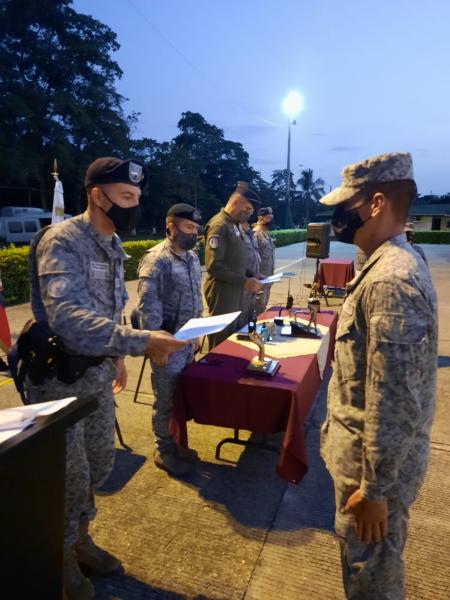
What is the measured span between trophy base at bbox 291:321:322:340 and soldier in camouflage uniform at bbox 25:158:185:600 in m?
2.12

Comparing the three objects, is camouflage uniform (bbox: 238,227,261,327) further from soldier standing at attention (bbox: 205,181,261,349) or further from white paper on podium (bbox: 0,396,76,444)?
white paper on podium (bbox: 0,396,76,444)

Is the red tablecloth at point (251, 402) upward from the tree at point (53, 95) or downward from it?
downward

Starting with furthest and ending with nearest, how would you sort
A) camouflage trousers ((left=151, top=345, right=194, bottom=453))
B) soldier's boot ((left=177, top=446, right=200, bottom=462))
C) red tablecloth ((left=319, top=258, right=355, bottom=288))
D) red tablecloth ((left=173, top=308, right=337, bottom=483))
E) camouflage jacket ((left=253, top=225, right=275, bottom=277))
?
red tablecloth ((left=319, top=258, right=355, bottom=288)), camouflage jacket ((left=253, top=225, right=275, bottom=277)), soldier's boot ((left=177, top=446, right=200, bottom=462)), camouflage trousers ((left=151, top=345, right=194, bottom=453)), red tablecloth ((left=173, top=308, right=337, bottom=483))

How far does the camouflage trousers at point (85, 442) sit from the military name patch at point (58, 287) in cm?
43

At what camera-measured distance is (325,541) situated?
7.92 ft

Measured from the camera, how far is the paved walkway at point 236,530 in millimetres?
2113

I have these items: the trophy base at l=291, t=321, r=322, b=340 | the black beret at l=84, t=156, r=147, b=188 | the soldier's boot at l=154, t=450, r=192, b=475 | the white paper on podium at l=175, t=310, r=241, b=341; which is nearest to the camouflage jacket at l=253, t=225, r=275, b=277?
the trophy base at l=291, t=321, r=322, b=340

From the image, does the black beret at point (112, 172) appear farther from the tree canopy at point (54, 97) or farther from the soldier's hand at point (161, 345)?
the tree canopy at point (54, 97)

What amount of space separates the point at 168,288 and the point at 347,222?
1.77 m

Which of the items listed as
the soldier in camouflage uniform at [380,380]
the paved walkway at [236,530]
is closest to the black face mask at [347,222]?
the soldier in camouflage uniform at [380,380]

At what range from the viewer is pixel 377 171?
4.82 feet

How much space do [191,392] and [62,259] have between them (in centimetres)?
140

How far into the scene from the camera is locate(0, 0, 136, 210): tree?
26.9 m

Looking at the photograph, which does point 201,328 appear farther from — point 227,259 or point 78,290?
point 227,259
